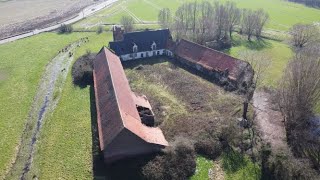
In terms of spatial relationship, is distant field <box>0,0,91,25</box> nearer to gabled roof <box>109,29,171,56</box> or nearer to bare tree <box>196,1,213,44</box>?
gabled roof <box>109,29,171,56</box>

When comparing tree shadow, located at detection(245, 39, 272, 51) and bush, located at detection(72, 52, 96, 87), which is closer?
bush, located at detection(72, 52, 96, 87)

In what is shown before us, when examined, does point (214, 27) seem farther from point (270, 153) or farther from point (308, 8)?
point (308, 8)

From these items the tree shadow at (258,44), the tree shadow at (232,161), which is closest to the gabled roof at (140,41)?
the tree shadow at (258,44)

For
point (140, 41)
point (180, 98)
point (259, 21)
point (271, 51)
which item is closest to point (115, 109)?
point (180, 98)

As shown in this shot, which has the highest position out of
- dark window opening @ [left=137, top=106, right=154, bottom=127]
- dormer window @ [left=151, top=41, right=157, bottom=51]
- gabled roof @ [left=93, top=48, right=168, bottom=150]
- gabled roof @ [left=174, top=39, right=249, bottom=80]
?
dormer window @ [left=151, top=41, right=157, bottom=51]

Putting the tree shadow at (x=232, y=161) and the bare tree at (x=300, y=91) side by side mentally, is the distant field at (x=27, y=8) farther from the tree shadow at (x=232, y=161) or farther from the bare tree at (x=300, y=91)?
the bare tree at (x=300, y=91)

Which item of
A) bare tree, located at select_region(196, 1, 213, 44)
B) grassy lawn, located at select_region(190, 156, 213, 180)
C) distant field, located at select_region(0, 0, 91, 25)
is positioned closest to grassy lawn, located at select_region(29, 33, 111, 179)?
grassy lawn, located at select_region(190, 156, 213, 180)

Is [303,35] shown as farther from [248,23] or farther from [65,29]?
[65,29]

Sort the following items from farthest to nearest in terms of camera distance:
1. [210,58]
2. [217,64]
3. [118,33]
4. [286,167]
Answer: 1. [118,33]
2. [210,58]
3. [217,64]
4. [286,167]
